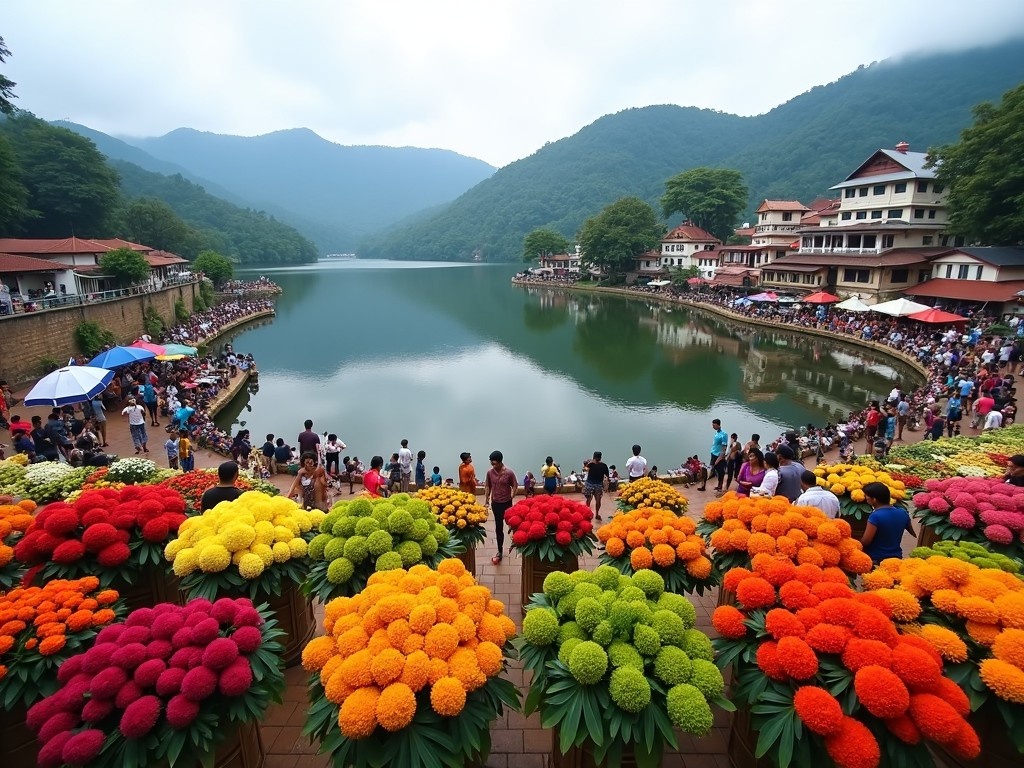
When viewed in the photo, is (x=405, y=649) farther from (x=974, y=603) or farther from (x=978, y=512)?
(x=978, y=512)

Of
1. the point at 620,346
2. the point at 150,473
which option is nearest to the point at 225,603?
the point at 150,473

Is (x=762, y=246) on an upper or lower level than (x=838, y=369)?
upper

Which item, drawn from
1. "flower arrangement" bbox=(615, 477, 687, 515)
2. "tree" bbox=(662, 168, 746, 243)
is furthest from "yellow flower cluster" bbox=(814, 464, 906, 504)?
"tree" bbox=(662, 168, 746, 243)

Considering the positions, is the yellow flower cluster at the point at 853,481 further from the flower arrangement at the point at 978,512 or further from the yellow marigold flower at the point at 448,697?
the yellow marigold flower at the point at 448,697

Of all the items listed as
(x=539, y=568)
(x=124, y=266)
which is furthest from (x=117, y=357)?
(x=124, y=266)

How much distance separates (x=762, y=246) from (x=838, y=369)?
2043cm

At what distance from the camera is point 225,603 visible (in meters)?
2.83

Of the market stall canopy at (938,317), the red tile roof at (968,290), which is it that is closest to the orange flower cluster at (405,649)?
the market stall canopy at (938,317)

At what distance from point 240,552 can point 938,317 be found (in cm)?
2416

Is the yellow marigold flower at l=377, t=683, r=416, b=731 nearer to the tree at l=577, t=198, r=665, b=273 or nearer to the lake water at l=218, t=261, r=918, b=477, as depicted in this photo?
the lake water at l=218, t=261, r=918, b=477

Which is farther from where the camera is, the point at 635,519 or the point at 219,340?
the point at 219,340

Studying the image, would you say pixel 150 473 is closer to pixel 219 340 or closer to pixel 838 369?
pixel 838 369

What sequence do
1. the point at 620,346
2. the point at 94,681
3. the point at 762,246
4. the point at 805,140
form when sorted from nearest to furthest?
the point at 94,681
the point at 620,346
the point at 762,246
the point at 805,140

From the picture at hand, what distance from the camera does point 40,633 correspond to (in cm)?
281
